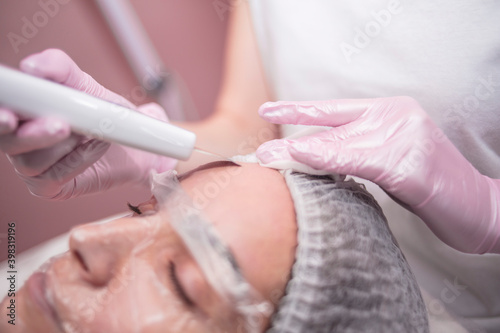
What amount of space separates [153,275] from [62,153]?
29 cm

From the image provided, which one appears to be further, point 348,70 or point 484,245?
point 348,70

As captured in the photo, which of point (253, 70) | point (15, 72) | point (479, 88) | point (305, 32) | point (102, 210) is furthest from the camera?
point (253, 70)

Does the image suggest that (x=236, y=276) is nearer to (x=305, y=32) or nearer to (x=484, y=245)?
(x=484, y=245)

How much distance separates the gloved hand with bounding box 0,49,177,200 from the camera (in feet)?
1.74

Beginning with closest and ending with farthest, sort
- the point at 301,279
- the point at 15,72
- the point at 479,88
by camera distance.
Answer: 1. the point at 15,72
2. the point at 301,279
3. the point at 479,88

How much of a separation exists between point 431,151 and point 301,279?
37 cm

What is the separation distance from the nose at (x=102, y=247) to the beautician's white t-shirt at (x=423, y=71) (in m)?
0.66

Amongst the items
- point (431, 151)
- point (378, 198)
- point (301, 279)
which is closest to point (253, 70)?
point (378, 198)

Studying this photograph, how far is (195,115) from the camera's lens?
1.65 meters

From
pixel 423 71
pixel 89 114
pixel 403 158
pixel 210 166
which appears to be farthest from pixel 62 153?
pixel 423 71

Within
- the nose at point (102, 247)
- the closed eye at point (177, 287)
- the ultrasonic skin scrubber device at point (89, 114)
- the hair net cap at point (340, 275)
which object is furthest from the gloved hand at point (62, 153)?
the hair net cap at point (340, 275)

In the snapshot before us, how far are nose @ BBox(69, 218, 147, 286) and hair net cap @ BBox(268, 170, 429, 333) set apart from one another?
0.93 feet

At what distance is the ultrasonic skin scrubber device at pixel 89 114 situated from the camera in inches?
19.6

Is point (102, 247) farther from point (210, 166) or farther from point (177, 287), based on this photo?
point (210, 166)
